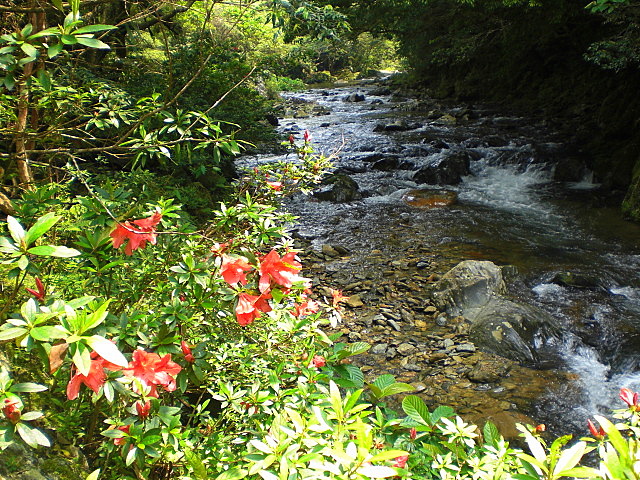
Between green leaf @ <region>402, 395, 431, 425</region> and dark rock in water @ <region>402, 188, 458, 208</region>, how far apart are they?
6604 millimetres

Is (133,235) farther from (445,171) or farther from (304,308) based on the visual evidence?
(445,171)

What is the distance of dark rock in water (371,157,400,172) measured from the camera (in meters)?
9.91

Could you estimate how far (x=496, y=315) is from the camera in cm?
422

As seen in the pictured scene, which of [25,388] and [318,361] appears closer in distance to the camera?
[25,388]

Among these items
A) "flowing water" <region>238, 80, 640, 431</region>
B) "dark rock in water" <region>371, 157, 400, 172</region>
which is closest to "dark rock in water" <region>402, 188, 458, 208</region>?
"flowing water" <region>238, 80, 640, 431</region>

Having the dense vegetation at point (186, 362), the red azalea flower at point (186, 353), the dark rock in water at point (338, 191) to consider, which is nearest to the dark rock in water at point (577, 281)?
the dense vegetation at point (186, 362)

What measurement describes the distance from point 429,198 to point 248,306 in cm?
718

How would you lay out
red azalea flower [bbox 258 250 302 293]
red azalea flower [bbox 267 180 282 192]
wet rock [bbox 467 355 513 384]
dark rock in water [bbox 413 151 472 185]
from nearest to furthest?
red azalea flower [bbox 258 250 302 293], red azalea flower [bbox 267 180 282 192], wet rock [bbox 467 355 513 384], dark rock in water [bbox 413 151 472 185]

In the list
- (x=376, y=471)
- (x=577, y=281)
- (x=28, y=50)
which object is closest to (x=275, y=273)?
(x=376, y=471)

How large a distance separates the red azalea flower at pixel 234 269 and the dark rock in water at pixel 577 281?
467cm

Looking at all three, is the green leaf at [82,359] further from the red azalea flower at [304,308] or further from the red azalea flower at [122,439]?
the red azalea flower at [304,308]

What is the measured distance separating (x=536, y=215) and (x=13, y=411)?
25.3ft

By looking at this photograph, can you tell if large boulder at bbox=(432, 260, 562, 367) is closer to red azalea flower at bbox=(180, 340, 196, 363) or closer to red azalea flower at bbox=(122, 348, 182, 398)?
red azalea flower at bbox=(180, 340, 196, 363)

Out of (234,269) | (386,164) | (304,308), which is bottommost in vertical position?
(386,164)
